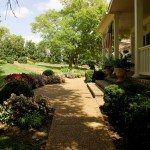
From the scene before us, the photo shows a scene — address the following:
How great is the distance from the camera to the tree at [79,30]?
4559 cm

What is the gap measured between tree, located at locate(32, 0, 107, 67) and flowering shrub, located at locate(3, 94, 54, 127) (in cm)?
3613

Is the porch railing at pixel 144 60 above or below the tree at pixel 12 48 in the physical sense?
below

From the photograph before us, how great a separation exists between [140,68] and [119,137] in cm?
476

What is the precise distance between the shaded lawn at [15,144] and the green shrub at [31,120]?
3.31 feet

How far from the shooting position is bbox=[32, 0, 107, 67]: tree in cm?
4559

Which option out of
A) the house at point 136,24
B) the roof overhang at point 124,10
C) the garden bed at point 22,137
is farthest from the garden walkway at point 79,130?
the roof overhang at point 124,10

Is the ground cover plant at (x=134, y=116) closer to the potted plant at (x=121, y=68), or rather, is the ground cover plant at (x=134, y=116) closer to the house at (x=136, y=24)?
the house at (x=136, y=24)

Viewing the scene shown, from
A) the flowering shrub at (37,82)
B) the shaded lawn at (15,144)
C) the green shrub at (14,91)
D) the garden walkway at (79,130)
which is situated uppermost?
the green shrub at (14,91)

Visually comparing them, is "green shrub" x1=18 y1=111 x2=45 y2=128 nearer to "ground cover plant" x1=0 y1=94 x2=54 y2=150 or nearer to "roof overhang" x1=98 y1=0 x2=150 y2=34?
"ground cover plant" x1=0 y1=94 x2=54 y2=150

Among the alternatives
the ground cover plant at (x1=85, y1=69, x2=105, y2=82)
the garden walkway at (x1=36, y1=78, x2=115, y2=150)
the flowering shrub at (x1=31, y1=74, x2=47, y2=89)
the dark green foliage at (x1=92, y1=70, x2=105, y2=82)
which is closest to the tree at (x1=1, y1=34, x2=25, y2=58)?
the ground cover plant at (x1=85, y1=69, x2=105, y2=82)

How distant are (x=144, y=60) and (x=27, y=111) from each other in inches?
174

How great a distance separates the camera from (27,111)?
9273 millimetres

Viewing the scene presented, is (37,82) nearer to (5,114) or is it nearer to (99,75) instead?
(99,75)

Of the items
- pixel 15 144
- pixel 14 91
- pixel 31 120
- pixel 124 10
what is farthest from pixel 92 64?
pixel 15 144
